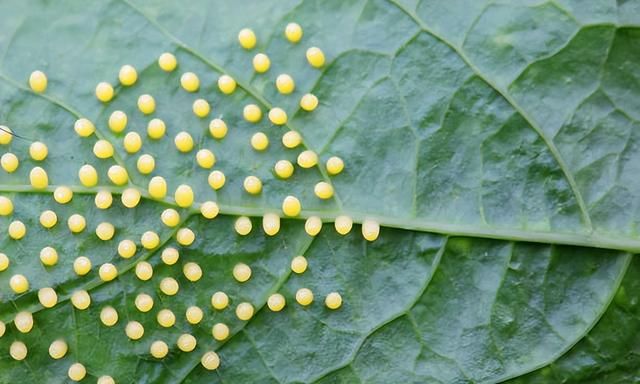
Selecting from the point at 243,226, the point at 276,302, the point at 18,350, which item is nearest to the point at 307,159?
the point at 243,226

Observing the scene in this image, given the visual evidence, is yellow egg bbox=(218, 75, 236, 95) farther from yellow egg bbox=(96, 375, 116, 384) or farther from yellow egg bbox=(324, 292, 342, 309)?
yellow egg bbox=(96, 375, 116, 384)

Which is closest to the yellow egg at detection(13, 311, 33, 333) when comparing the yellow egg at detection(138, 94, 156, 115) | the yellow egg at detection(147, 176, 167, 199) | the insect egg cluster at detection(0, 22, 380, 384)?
the insect egg cluster at detection(0, 22, 380, 384)

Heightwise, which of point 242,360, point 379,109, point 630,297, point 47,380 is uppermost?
point 379,109

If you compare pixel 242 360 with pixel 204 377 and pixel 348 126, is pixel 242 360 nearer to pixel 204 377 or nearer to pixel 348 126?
pixel 204 377

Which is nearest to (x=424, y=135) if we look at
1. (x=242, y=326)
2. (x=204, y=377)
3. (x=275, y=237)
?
(x=275, y=237)

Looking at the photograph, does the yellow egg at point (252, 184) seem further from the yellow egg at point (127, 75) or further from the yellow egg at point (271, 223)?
the yellow egg at point (127, 75)

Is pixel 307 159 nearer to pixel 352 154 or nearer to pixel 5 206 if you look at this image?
pixel 352 154

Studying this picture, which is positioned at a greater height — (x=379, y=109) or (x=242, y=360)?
(x=379, y=109)
